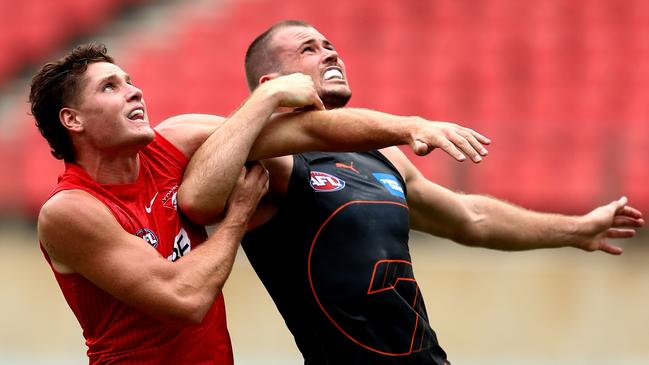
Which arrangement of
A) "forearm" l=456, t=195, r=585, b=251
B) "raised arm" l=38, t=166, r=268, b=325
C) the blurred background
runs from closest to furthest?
"raised arm" l=38, t=166, r=268, b=325 → "forearm" l=456, t=195, r=585, b=251 → the blurred background

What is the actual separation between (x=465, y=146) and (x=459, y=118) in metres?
Answer: 6.48

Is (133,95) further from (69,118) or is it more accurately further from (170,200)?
(170,200)

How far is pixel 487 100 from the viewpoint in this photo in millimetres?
11398

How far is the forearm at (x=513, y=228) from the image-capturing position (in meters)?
5.89

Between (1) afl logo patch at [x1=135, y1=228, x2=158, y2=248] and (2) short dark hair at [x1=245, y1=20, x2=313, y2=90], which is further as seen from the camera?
(2) short dark hair at [x1=245, y1=20, x2=313, y2=90]

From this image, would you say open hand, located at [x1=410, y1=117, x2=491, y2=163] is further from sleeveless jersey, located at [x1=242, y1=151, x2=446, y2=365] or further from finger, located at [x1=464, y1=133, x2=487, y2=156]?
sleeveless jersey, located at [x1=242, y1=151, x2=446, y2=365]

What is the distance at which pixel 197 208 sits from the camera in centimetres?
479

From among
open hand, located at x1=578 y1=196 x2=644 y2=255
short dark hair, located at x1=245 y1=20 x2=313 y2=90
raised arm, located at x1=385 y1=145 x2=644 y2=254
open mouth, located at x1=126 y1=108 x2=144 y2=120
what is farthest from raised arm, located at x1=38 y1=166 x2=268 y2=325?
open hand, located at x1=578 y1=196 x2=644 y2=255

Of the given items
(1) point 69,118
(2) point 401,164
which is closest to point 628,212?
(2) point 401,164

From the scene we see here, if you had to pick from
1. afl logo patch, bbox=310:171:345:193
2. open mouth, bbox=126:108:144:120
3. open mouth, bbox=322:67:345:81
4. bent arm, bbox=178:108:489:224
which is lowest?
afl logo patch, bbox=310:171:345:193

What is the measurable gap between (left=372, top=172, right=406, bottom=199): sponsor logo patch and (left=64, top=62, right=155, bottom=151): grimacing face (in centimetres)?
107

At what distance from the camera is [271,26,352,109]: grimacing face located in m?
5.26

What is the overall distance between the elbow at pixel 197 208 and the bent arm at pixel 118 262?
0.28m

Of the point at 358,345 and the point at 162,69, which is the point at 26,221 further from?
the point at 358,345
